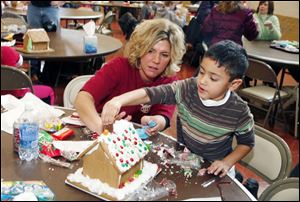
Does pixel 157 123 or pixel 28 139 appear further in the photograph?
pixel 157 123

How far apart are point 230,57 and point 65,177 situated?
733 mm

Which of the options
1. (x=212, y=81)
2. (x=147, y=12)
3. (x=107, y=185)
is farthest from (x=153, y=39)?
(x=147, y=12)

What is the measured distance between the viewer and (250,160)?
5.83 feet

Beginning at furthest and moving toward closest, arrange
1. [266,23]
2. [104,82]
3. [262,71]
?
1. [266,23]
2. [262,71]
3. [104,82]

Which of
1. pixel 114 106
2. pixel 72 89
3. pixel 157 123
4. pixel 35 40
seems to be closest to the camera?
pixel 114 106

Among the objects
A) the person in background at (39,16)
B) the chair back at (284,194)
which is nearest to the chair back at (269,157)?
the chair back at (284,194)

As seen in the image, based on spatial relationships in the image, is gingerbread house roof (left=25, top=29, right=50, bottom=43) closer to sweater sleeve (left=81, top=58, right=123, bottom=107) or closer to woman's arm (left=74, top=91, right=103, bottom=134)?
sweater sleeve (left=81, top=58, right=123, bottom=107)

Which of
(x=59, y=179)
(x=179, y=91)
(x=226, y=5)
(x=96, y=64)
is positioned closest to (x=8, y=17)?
(x=96, y=64)

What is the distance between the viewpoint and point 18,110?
1540 millimetres

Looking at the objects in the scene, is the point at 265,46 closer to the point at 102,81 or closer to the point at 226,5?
the point at 226,5

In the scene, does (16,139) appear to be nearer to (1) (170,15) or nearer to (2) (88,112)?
(2) (88,112)

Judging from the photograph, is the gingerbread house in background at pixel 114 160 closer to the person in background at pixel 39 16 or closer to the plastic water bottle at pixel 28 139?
the plastic water bottle at pixel 28 139

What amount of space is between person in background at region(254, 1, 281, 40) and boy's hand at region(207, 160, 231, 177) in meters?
3.45

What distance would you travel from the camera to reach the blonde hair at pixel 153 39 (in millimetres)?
1817
